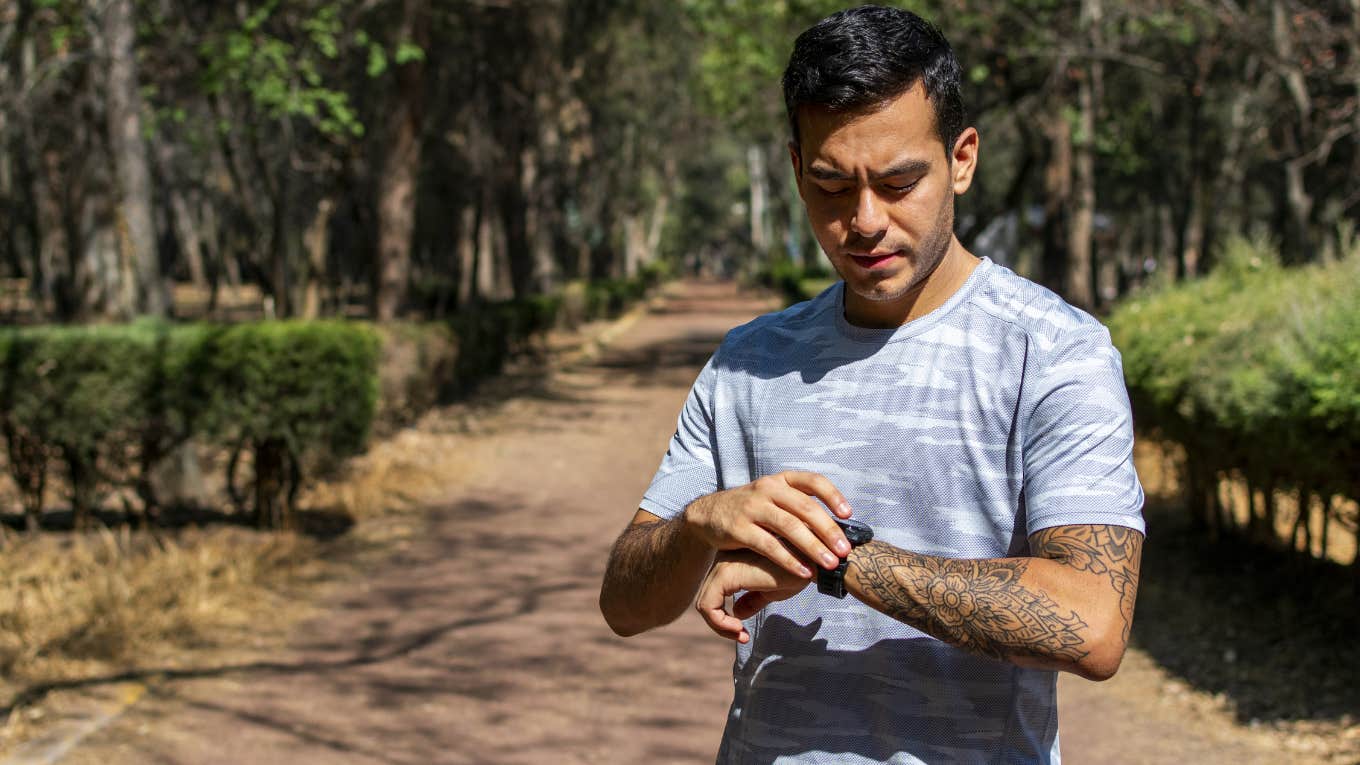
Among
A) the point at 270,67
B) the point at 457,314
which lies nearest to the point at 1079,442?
the point at 270,67

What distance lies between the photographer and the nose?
6.00ft

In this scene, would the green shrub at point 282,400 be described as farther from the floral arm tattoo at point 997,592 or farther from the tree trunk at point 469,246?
the tree trunk at point 469,246

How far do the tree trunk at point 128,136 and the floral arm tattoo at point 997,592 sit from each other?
33.0 ft

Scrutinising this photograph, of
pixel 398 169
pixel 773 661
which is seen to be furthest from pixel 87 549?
pixel 398 169

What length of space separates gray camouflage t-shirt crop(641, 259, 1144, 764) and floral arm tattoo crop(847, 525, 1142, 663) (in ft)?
0.13

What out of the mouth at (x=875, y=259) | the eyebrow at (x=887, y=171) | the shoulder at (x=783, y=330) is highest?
the eyebrow at (x=887, y=171)

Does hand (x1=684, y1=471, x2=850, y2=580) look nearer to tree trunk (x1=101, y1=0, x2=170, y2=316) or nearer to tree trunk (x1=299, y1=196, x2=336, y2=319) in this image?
tree trunk (x1=101, y1=0, x2=170, y2=316)

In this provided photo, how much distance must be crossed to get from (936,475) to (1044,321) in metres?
0.25

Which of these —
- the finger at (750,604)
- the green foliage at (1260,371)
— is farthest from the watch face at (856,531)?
the green foliage at (1260,371)

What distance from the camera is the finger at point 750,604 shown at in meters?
1.80

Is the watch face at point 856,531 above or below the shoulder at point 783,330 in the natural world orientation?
below

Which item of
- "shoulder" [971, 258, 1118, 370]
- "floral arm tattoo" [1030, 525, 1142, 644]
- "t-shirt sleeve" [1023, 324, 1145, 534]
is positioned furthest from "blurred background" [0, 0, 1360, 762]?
"floral arm tattoo" [1030, 525, 1142, 644]

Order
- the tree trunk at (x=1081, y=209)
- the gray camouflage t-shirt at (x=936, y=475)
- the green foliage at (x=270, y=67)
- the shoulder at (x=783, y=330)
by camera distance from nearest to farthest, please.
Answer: the gray camouflage t-shirt at (x=936, y=475), the shoulder at (x=783, y=330), the green foliage at (x=270, y=67), the tree trunk at (x=1081, y=209)

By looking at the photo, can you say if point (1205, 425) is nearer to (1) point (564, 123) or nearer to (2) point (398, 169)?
(2) point (398, 169)
